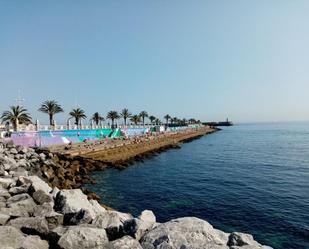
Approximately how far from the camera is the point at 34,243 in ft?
23.7

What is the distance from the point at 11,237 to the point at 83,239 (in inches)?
72.6

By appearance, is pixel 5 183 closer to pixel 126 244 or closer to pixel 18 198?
pixel 18 198

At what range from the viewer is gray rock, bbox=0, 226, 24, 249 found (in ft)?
23.4

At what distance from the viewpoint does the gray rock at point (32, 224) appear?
26.9ft

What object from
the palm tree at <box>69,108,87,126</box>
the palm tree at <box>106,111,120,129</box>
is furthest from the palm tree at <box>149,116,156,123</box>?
the palm tree at <box>69,108,87,126</box>

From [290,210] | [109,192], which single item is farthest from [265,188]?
[109,192]

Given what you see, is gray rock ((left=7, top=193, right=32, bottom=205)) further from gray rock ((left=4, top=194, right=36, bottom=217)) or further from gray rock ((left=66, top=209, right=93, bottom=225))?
gray rock ((left=66, top=209, right=93, bottom=225))

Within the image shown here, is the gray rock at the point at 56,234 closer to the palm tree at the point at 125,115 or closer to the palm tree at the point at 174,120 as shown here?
the palm tree at the point at 125,115

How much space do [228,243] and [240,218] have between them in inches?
441

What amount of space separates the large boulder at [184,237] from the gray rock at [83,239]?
1.05m

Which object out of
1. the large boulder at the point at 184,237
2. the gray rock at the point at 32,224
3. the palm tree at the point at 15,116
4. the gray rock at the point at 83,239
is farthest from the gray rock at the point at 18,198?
the palm tree at the point at 15,116

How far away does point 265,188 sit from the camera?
2603cm

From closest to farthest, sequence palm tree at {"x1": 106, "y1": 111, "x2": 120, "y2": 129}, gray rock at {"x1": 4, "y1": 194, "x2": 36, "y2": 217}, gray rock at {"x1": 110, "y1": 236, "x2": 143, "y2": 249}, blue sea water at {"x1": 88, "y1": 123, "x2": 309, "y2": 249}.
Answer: gray rock at {"x1": 110, "y1": 236, "x2": 143, "y2": 249}
gray rock at {"x1": 4, "y1": 194, "x2": 36, "y2": 217}
blue sea water at {"x1": 88, "y1": 123, "x2": 309, "y2": 249}
palm tree at {"x1": 106, "y1": 111, "x2": 120, "y2": 129}

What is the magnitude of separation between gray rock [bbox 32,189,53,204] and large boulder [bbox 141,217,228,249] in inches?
207
